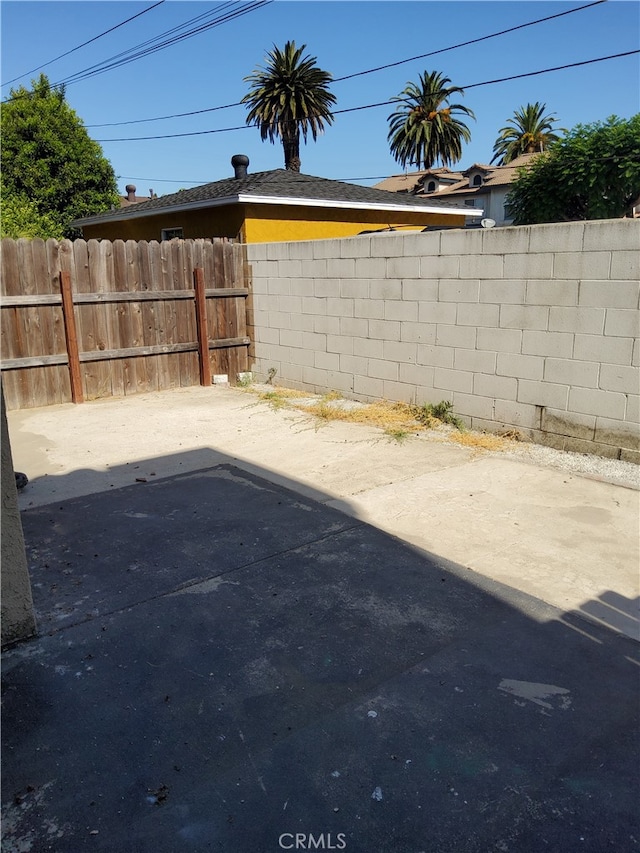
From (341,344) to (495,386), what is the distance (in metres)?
2.55

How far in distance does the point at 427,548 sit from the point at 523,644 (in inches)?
46.4

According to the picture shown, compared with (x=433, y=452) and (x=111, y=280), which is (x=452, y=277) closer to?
(x=433, y=452)

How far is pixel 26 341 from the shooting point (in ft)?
27.0

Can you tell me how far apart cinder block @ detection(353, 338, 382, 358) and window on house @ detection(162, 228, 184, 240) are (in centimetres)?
619

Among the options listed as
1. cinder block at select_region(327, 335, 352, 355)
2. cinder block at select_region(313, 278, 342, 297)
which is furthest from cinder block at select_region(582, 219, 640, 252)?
cinder block at select_region(313, 278, 342, 297)

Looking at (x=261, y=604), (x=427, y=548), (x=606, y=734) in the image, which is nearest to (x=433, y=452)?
(x=427, y=548)

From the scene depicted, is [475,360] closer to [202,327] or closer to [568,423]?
[568,423]

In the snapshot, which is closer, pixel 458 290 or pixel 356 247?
pixel 458 290

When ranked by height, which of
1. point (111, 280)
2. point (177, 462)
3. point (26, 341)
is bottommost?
point (177, 462)

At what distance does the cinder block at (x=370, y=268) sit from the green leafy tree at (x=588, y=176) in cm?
1789

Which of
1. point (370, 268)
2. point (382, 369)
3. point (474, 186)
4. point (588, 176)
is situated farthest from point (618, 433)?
point (474, 186)

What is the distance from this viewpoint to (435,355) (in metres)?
7.29

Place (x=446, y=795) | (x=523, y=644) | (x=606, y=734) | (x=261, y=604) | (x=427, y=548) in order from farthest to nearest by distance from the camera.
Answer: (x=427, y=548) → (x=261, y=604) → (x=523, y=644) → (x=606, y=734) → (x=446, y=795)

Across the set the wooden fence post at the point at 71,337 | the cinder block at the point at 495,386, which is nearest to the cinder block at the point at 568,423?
the cinder block at the point at 495,386
